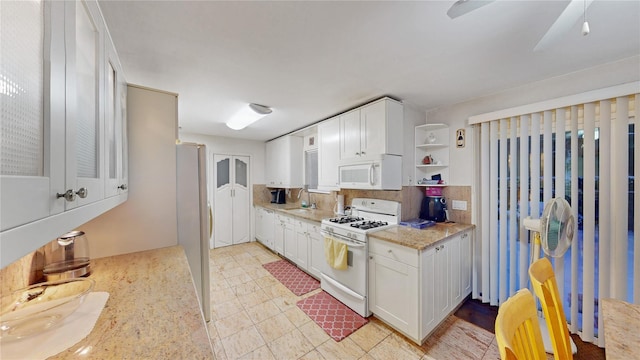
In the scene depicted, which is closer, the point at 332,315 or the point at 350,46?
the point at 350,46

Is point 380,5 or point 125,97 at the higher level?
point 380,5

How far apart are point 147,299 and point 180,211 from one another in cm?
90

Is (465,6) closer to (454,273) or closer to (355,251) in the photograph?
(355,251)

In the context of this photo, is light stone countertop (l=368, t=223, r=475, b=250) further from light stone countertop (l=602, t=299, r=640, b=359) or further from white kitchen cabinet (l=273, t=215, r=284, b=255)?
white kitchen cabinet (l=273, t=215, r=284, b=255)

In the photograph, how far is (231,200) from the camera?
4.72 m

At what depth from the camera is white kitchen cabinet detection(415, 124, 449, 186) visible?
109 inches

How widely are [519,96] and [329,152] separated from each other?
2.17 m

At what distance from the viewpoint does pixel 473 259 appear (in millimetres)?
2578

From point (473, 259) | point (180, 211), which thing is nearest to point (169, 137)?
point (180, 211)

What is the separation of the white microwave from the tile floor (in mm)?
1389

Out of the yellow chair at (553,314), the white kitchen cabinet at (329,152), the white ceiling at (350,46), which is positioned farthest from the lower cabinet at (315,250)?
the yellow chair at (553,314)

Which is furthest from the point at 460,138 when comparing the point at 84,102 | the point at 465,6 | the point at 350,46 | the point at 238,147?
the point at 238,147

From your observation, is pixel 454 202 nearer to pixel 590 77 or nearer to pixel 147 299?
pixel 590 77

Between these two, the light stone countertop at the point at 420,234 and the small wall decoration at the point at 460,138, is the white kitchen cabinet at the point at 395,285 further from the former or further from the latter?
the small wall decoration at the point at 460,138
